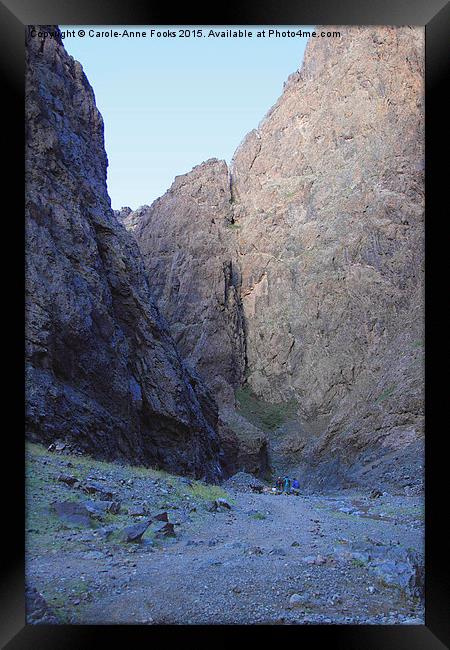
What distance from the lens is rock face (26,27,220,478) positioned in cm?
1513

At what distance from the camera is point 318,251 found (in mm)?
38875

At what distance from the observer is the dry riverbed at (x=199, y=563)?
7.39 metres

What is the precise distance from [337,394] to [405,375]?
33.8 ft

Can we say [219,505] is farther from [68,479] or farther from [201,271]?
[201,271]

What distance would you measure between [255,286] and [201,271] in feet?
13.7

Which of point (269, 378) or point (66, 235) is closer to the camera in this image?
point (66, 235)

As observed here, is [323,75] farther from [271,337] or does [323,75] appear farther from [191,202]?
[271,337]

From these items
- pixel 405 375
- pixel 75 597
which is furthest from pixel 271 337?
pixel 75 597

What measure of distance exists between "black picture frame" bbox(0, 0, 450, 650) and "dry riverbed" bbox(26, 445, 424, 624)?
160 millimetres

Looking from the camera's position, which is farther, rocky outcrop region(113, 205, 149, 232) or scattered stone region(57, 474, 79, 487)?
rocky outcrop region(113, 205, 149, 232)

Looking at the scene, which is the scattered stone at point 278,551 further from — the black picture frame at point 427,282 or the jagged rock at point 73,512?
the jagged rock at point 73,512

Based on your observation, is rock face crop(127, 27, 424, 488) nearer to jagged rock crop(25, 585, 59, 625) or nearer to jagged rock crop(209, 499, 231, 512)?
jagged rock crop(209, 499, 231, 512)

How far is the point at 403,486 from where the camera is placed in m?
17.2

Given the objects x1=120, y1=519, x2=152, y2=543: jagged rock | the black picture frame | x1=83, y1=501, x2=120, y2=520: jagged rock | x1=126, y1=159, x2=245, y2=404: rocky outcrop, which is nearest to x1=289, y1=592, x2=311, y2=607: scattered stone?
the black picture frame
